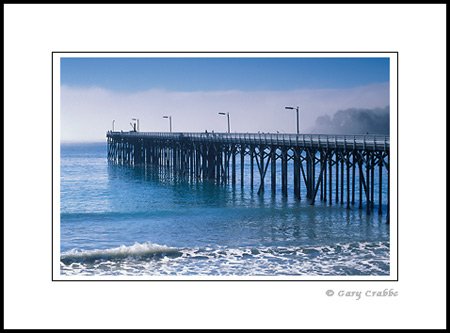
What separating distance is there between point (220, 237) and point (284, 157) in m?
12.4

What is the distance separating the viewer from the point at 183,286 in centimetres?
1164

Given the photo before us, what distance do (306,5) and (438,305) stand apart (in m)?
6.89

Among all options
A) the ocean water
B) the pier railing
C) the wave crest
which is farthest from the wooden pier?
the wave crest

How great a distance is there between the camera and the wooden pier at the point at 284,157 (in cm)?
2417

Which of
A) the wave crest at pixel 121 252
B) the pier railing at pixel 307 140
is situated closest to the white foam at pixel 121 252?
the wave crest at pixel 121 252

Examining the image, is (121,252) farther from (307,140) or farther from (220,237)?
(307,140)

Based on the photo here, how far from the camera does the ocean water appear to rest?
15781 millimetres

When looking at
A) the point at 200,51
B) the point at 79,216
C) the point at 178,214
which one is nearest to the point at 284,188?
the point at 178,214

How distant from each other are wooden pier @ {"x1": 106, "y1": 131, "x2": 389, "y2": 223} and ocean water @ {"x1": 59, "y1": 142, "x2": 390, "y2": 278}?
111cm

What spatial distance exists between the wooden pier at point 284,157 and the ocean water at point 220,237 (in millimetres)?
1115

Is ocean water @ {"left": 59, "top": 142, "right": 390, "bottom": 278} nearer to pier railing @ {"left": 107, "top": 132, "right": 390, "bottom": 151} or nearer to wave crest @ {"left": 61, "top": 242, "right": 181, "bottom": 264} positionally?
wave crest @ {"left": 61, "top": 242, "right": 181, "bottom": 264}

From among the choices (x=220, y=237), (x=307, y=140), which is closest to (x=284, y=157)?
(x=307, y=140)

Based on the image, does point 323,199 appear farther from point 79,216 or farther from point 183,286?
point 183,286

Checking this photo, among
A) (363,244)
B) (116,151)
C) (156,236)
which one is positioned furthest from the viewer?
(116,151)
